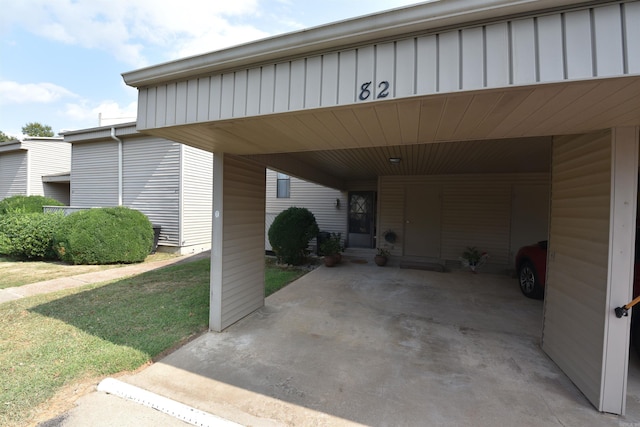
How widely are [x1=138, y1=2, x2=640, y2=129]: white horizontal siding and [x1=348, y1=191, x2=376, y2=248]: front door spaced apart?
7131mm

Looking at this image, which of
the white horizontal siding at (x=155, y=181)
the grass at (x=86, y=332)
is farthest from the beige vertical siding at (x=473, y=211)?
the white horizontal siding at (x=155, y=181)

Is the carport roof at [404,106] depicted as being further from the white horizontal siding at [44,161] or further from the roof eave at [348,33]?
the white horizontal siding at [44,161]

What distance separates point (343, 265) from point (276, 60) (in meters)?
5.91

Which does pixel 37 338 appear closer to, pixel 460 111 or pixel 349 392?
pixel 349 392

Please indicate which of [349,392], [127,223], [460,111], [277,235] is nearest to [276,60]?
[460,111]

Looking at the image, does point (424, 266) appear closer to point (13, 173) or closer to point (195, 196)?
point (195, 196)

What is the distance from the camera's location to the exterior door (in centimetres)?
725

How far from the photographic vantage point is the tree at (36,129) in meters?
34.3

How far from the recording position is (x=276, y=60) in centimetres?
195

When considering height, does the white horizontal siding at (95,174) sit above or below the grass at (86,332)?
above

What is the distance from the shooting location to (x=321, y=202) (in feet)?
30.3

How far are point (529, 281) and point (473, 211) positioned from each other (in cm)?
254

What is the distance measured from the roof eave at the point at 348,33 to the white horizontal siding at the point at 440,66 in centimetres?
5

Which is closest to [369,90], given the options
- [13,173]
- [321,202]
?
[321,202]
